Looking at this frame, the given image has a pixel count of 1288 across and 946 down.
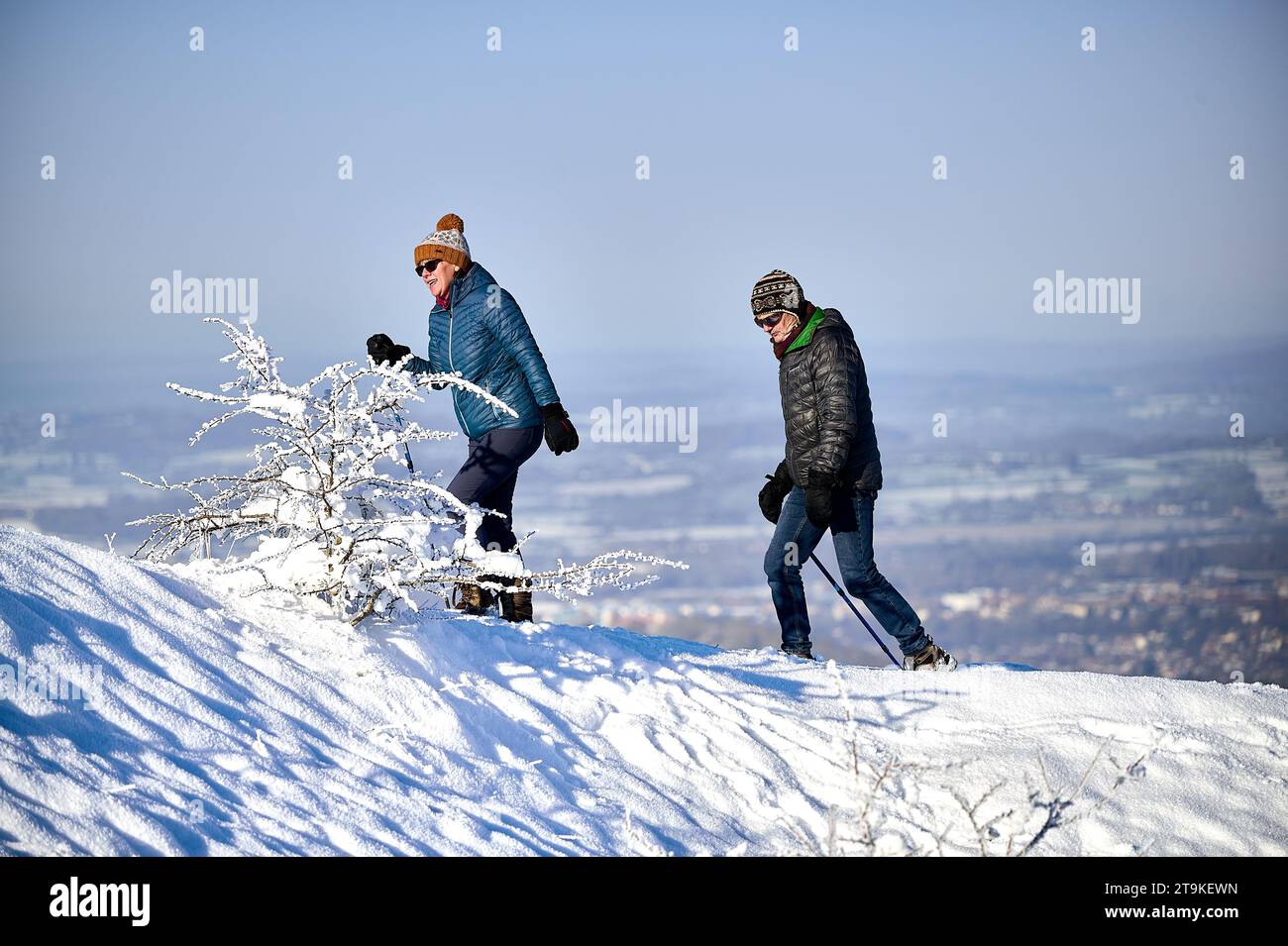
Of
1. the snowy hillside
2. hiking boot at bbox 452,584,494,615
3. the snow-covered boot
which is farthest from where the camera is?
the snow-covered boot

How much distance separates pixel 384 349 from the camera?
668 centimetres

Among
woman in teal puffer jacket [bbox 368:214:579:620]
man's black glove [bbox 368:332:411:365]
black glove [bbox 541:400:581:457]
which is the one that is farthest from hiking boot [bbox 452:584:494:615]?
man's black glove [bbox 368:332:411:365]

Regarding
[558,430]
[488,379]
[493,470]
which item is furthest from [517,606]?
[488,379]

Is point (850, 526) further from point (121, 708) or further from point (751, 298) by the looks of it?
point (121, 708)

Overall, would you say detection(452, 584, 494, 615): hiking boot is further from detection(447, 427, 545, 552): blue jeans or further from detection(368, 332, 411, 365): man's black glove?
detection(368, 332, 411, 365): man's black glove

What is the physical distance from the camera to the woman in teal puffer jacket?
21.1 feet

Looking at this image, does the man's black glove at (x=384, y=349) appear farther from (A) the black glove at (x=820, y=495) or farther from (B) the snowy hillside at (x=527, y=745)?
(A) the black glove at (x=820, y=495)

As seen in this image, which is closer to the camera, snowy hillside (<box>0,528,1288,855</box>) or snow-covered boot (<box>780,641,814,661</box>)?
snowy hillside (<box>0,528,1288,855</box>)

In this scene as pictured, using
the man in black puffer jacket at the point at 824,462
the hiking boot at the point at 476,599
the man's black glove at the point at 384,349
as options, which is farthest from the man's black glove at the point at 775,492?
Answer: the man's black glove at the point at 384,349

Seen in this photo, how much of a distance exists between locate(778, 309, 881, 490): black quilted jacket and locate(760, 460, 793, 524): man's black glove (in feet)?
1.09

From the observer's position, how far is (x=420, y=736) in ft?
15.1

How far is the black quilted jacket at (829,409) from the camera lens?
21.1ft

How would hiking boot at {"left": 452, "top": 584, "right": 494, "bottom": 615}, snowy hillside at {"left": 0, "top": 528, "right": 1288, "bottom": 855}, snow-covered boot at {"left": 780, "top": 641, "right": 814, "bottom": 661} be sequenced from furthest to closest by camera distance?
1. snow-covered boot at {"left": 780, "top": 641, "right": 814, "bottom": 661}
2. hiking boot at {"left": 452, "top": 584, "right": 494, "bottom": 615}
3. snowy hillside at {"left": 0, "top": 528, "right": 1288, "bottom": 855}
